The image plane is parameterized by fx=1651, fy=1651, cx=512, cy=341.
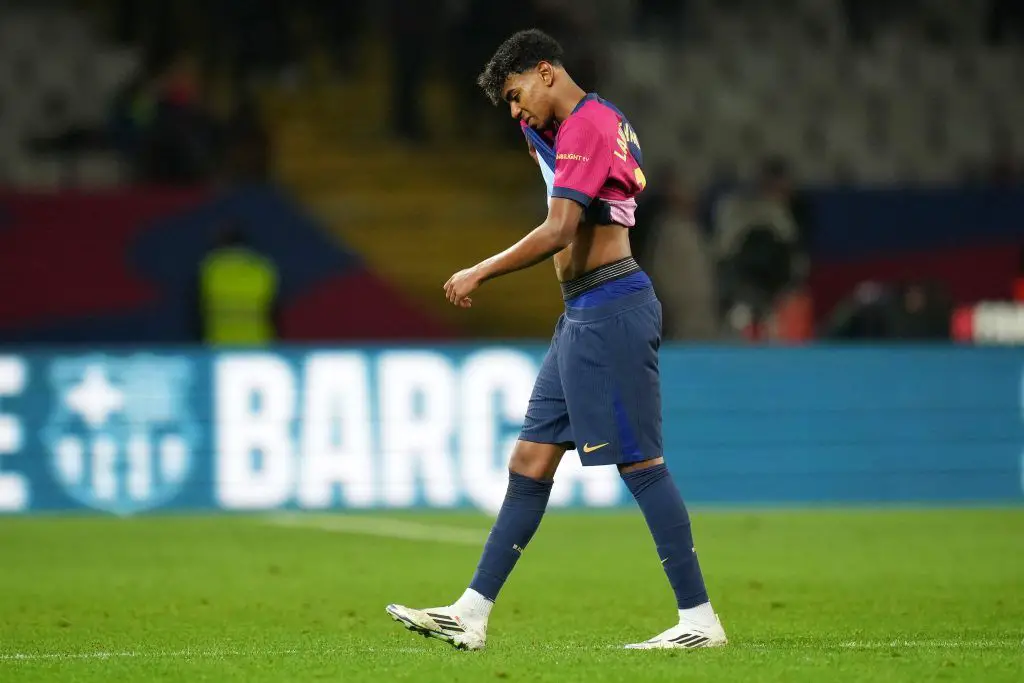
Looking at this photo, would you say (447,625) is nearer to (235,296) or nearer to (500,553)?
(500,553)

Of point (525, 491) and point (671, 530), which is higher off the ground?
point (525, 491)

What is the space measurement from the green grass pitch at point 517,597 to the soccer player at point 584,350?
225 millimetres

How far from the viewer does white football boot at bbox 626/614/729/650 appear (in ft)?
18.2

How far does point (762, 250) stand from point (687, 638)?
8964 mm

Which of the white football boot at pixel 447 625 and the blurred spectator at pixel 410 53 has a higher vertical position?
the blurred spectator at pixel 410 53

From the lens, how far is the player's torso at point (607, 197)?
18.5ft

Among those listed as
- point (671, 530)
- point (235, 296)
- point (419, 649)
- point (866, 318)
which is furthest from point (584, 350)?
point (235, 296)

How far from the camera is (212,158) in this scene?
15.2 meters

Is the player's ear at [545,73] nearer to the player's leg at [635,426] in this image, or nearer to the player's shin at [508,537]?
the player's leg at [635,426]

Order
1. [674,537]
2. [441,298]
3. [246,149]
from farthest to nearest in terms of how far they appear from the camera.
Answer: [441,298] < [246,149] < [674,537]

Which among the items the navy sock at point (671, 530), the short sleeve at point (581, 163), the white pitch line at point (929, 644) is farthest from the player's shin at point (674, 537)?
the short sleeve at point (581, 163)

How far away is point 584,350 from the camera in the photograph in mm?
5680

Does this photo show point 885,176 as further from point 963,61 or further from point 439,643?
point 439,643

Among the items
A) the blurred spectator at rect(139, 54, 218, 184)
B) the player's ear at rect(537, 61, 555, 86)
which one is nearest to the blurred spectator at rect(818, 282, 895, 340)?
the blurred spectator at rect(139, 54, 218, 184)
